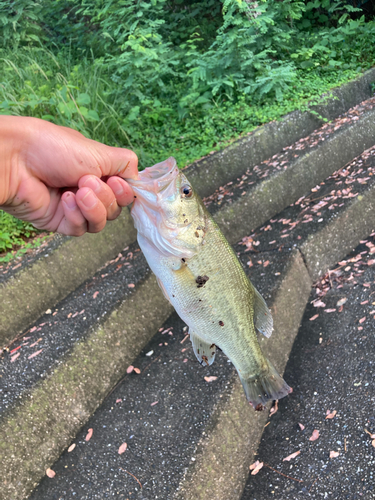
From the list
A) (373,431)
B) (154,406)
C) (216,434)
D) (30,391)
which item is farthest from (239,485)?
(30,391)

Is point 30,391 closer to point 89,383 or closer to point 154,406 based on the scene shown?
point 89,383

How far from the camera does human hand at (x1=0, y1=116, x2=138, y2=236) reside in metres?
1.81

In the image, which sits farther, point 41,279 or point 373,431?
point 41,279

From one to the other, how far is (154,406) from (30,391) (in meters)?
0.86

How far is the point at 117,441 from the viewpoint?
2.65m

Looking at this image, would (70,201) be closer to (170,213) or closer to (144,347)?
(170,213)

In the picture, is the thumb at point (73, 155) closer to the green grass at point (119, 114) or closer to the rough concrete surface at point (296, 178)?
the green grass at point (119, 114)

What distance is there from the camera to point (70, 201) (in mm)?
1886

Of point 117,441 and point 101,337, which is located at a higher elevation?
point 101,337

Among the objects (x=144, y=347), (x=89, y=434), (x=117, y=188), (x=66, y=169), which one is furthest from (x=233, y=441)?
(x=66, y=169)

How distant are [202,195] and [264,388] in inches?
132

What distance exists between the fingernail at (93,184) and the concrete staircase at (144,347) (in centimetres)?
150

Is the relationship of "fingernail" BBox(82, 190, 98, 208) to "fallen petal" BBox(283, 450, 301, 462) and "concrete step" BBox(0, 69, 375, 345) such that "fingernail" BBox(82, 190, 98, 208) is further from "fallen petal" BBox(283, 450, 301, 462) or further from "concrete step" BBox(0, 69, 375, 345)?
"fallen petal" BBox(283, 450, 301, 462)

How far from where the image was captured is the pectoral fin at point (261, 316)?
75.2 inches
